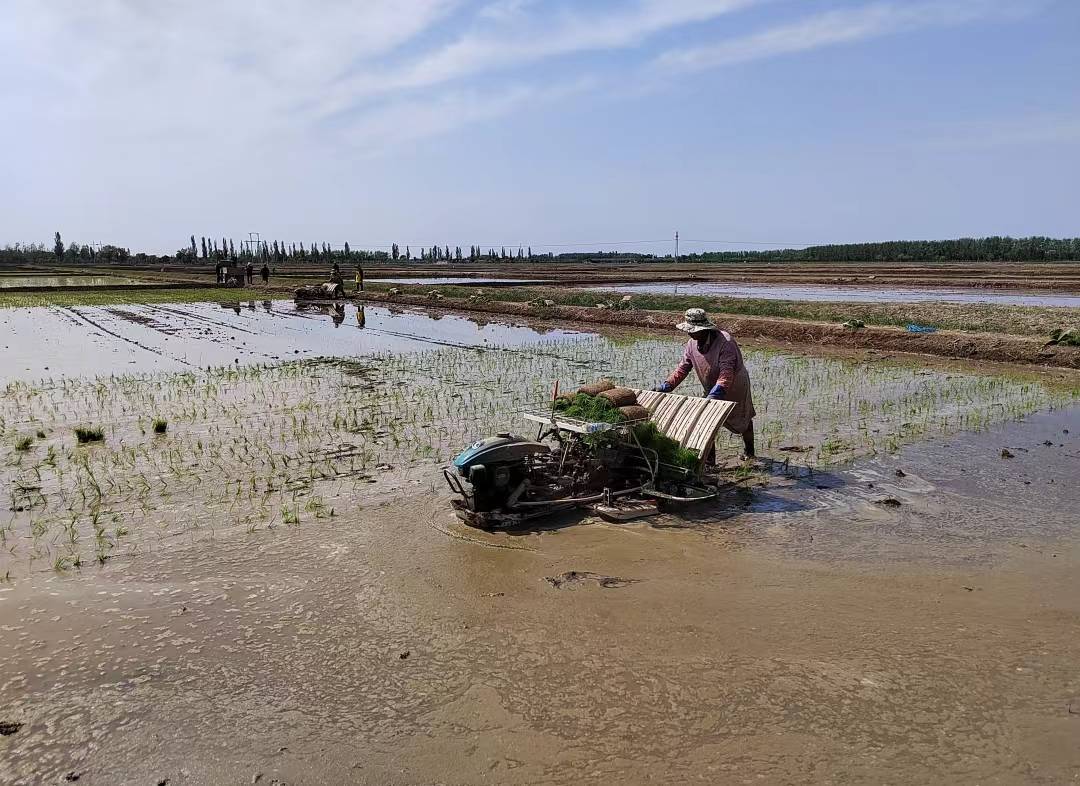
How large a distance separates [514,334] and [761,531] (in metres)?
13.6

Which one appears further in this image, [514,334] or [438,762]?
[514,334]

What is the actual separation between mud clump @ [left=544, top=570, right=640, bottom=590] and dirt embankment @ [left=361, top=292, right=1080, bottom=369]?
448 inches

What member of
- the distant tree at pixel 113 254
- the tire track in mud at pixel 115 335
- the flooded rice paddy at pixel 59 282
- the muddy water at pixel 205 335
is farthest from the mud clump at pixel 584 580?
the distant tree at pixel 113 254

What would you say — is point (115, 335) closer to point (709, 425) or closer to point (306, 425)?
point (306, 425)

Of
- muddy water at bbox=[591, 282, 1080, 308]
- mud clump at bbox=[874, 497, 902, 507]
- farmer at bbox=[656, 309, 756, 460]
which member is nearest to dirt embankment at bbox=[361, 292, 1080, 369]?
muddy water at bbox=[591, 282, 1080, 308]

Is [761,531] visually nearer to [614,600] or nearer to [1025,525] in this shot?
[614,600]

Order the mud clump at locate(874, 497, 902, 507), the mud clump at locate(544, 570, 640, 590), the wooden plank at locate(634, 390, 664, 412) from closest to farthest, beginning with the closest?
the mud clump at locate(544, 570, 640, 590)
the mud clump at locate(874, 497, 902, 507)
the wooden plank at locate(634, 390, 664, 412)

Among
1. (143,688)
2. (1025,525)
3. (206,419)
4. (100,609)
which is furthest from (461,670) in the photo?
(206,419)

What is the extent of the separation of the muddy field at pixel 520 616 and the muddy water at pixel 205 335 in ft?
20.3

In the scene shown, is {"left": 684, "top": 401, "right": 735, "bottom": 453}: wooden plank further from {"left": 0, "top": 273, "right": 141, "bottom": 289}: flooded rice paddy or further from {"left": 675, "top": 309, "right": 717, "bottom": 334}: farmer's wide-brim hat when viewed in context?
{"left": 0, "top": 273, "right": 141, "bottom": 289}: flooded rice paddy

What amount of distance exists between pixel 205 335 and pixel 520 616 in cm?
1629

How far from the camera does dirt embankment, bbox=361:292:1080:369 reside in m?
12.8

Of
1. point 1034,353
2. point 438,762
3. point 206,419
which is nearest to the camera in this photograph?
point 438,762

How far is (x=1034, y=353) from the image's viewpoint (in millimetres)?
12680
